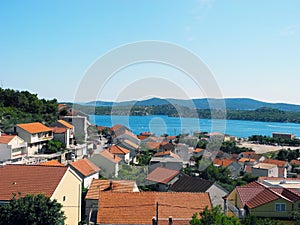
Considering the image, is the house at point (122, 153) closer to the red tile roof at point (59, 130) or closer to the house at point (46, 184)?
the red tile roof at point (59, 130)

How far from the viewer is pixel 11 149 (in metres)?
14.7

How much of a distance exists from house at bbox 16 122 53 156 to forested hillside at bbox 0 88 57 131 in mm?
2610

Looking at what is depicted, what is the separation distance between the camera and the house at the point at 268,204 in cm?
729

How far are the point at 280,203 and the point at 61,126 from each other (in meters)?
15.3

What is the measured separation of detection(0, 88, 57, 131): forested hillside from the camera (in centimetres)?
2123

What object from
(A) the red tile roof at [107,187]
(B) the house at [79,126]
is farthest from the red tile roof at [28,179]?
(B) the house at [79,126]

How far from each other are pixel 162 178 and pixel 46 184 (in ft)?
21.7

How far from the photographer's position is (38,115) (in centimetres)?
2248

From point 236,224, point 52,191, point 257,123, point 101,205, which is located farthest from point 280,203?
point 257,123

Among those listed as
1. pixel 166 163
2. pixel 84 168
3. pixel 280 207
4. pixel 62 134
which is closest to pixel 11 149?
pixel 84 168

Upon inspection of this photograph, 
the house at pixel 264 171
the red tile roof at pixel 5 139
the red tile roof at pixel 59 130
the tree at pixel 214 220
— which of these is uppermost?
the red tile roof at pixel 59 130

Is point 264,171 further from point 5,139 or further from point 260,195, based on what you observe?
point 5,139

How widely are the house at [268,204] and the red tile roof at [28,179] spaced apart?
369cm

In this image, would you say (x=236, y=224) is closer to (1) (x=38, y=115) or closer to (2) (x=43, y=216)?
(2) (x=43, y=216)
